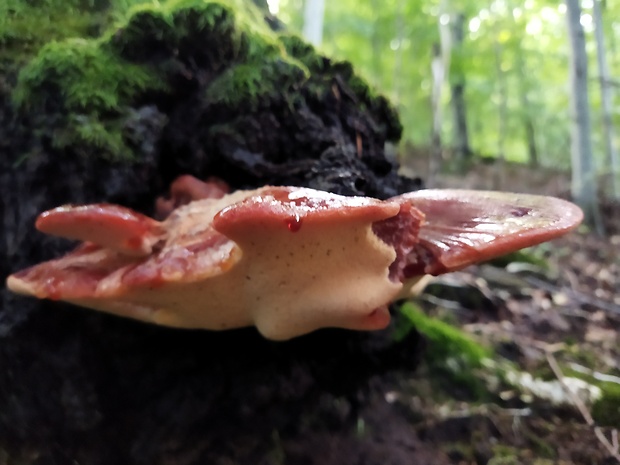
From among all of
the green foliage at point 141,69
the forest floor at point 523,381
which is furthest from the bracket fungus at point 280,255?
the forest floor at point 523,381

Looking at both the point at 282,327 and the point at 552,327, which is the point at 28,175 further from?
the point at 552,327

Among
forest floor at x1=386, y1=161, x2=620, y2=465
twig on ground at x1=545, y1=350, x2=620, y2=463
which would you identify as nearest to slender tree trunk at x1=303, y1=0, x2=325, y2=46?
forest floor at x1=386, y1=161, x2=620, y2=465

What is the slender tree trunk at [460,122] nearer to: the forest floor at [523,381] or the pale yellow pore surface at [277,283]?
the forest floor at [523,381]

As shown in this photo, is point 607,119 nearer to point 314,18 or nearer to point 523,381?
point 314,18

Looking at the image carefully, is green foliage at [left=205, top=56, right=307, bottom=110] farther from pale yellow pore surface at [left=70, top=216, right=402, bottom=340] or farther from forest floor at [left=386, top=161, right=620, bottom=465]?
forest floor at [left=386, top=161, right=620, bottom=465]

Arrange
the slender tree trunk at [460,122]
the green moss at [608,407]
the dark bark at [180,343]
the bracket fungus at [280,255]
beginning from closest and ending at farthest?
the bracket fungus at [280,255]
the dark bark at [180,343]
the green moss at [608,407]
the slender tree trunk at [460,122]

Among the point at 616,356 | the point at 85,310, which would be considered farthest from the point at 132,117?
the point at 616,356
